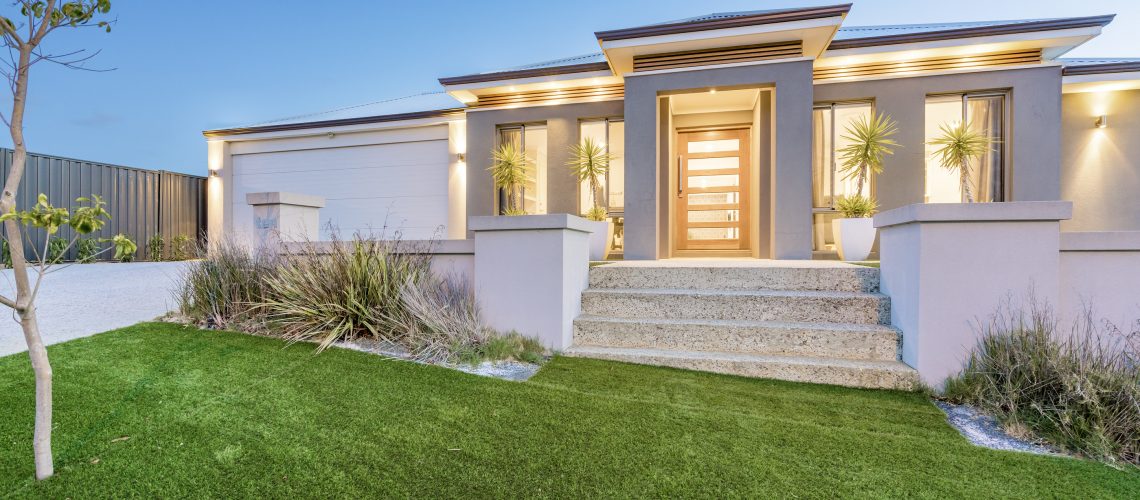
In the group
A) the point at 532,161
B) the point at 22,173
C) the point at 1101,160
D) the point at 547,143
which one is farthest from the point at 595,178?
the point at 1101,160

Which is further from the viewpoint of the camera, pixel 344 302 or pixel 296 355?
pixel 344 302

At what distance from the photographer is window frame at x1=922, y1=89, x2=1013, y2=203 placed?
21.7ft

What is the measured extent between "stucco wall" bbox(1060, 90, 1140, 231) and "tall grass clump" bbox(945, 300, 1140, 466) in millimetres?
5668

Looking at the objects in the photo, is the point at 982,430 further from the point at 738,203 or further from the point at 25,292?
the point at 738,203

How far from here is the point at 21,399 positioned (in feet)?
7.99

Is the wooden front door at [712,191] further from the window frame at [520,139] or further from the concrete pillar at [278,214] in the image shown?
the concrete pillar at [278,214]

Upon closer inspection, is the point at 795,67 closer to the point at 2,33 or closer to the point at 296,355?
the point at 296,355

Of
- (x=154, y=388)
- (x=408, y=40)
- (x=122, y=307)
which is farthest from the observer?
(x=408, y=40)

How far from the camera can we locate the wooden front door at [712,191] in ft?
26.2

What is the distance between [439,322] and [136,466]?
1.86 metres

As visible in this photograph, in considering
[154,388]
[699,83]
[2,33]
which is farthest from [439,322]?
[699,83]

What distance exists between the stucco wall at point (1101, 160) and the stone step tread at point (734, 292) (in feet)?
19.4

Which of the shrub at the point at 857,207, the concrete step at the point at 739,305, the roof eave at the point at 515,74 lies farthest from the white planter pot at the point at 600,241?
the shrub at the point at 857,207

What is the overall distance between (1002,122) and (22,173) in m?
9.63
